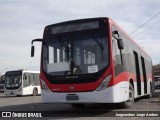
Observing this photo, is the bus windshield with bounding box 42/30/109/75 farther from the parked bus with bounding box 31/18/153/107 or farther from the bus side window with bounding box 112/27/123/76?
the bus side window with bounding box 112/27/123/76

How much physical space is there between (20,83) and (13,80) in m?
0.87

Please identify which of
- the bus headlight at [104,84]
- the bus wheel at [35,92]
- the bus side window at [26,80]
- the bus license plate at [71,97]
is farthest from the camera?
the bus wheel at [35,92]

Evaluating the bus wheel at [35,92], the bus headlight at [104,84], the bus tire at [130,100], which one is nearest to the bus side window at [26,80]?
the bus wheel at [35,92]

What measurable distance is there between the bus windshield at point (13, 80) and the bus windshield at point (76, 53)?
2120 cm

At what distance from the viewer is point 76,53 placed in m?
11.6

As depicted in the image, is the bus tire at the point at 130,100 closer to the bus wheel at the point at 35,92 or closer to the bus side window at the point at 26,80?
the bus side window at the point at 26,80

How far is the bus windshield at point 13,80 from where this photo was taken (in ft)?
107

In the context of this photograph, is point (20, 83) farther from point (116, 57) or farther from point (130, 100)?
point (116, 57)

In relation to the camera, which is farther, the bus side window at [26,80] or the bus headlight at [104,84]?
the bus side window at [26,80]

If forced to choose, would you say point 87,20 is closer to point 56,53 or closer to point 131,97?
point 56,53

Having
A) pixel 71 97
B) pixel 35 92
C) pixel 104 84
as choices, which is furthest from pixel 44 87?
pixel 35 92

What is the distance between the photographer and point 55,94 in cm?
1155

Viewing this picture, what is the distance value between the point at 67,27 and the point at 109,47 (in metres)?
1.81

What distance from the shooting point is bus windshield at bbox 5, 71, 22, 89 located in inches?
1288
